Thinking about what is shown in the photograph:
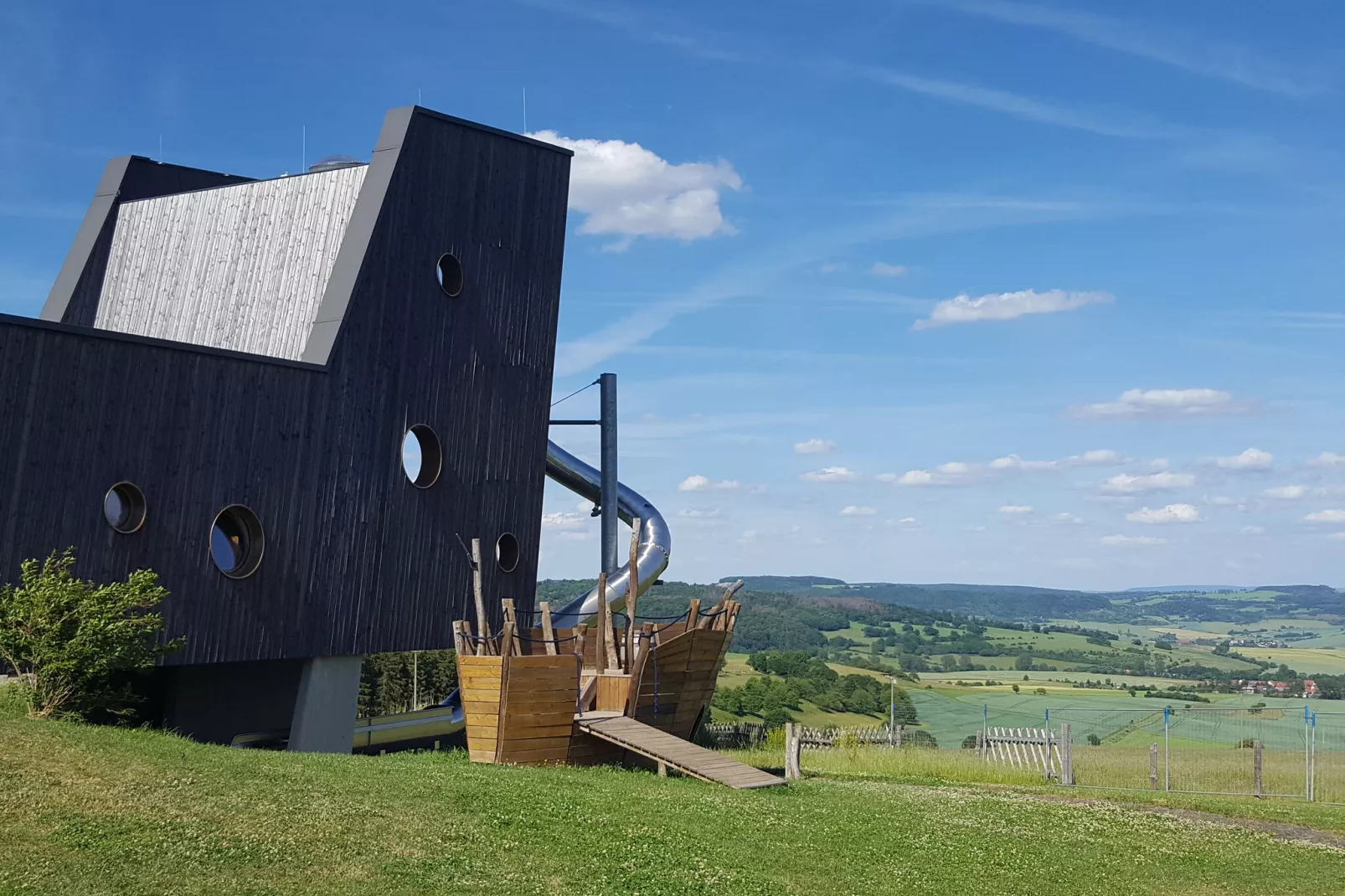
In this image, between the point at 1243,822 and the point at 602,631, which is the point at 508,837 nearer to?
Result: the point at 602,631

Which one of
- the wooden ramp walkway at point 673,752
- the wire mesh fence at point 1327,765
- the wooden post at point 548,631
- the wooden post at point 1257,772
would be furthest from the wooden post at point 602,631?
the wire mesh fence at point 1327,765

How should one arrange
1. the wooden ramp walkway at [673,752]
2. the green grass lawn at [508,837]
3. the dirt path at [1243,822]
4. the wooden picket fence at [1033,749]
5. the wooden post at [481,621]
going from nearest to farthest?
1. the green grass lawn at [508,837]
2. the dirt path at [1243,822]
3. the wooden ramp walkway at [673,752]
4. the wooden post at [481,621]
5. the wooden picket fence at [1033,749]

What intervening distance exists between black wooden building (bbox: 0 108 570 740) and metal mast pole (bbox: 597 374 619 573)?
5.54 meters

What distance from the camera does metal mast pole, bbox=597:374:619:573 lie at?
1266 inches

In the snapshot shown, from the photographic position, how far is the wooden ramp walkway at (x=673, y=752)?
57.3ft

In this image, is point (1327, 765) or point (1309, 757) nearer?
point (1309, 757)

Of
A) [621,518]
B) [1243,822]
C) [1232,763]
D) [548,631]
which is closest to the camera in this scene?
[1243,822]

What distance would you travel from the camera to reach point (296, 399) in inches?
838

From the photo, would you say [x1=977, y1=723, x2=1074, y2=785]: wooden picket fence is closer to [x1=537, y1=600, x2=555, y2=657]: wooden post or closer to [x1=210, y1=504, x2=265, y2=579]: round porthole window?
[x1=537, y1=600, x2=555, y2=657]: wooden post

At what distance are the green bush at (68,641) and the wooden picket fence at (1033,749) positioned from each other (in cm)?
1623

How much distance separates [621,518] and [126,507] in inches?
708

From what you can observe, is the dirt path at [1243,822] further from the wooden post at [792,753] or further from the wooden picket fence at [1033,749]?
the wooden post at [792,753]

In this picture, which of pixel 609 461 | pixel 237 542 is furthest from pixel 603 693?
pixel 609 461

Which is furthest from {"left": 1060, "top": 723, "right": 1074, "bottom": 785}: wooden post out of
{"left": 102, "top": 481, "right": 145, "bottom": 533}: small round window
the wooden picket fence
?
{"left": 102, "top": 481, "right": 145, "bottom": 533}: small round window
